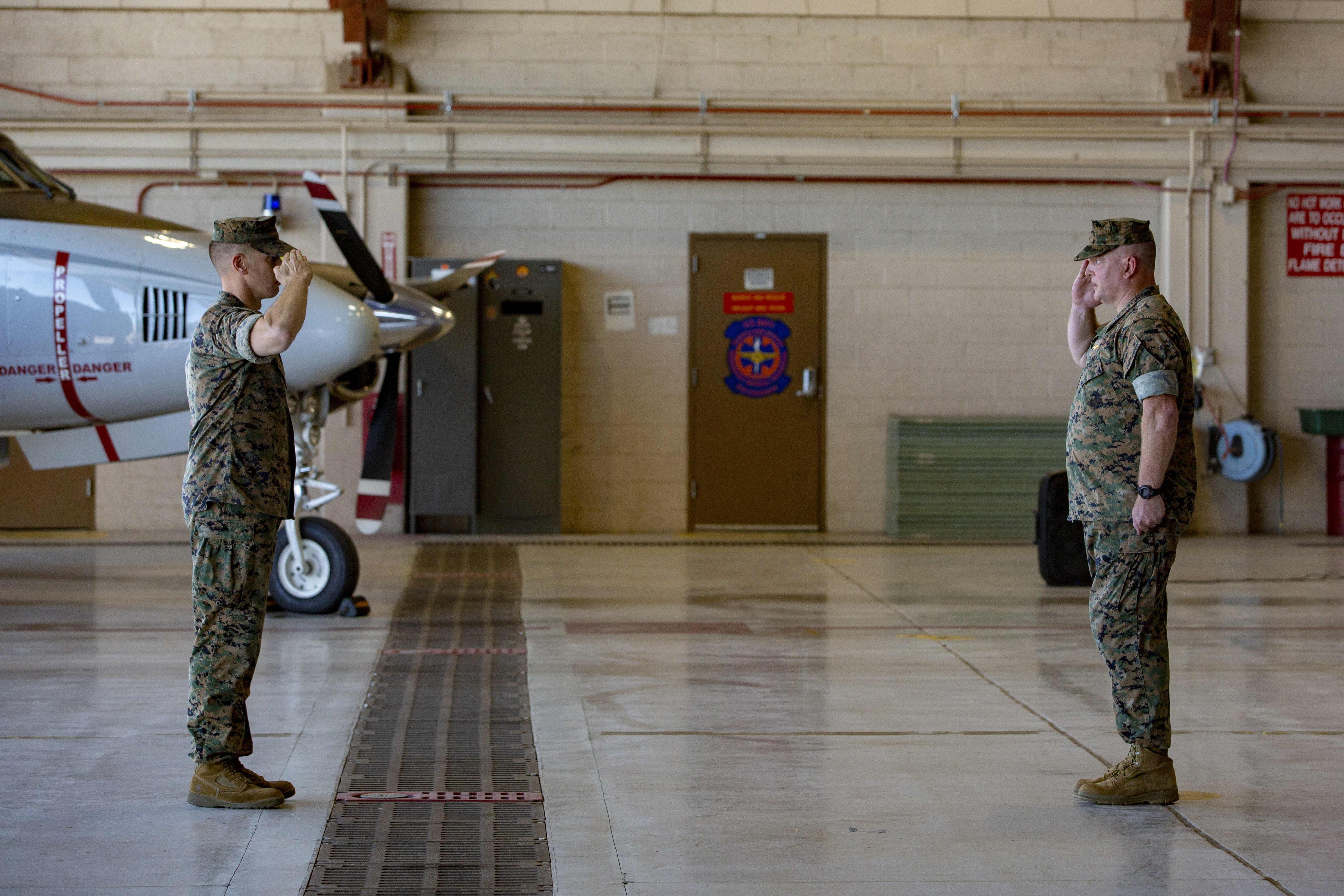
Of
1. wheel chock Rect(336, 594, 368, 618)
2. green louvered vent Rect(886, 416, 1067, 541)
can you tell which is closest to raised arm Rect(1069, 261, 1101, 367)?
wheel chock Rect(336, 594, 368, 618)

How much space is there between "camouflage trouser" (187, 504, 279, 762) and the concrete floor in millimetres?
242

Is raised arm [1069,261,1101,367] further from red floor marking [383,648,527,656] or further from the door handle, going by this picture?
the door handle

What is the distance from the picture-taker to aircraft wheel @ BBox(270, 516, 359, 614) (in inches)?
283

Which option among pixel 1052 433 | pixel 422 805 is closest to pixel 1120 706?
pixel 422 805

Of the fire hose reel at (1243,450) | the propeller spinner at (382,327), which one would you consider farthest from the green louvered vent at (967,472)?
the propeller spinner at (382,327)

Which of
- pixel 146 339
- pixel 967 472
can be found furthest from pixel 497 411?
pixel 146 339

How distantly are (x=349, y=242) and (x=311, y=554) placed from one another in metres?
1.71

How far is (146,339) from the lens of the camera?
22.1ft

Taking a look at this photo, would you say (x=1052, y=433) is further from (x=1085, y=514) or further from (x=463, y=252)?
(x=1085, y=514)

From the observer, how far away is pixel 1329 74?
12.1 metres

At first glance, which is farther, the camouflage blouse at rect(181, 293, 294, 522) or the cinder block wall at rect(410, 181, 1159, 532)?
the cinder block wall at rect(410, 181, 1159, 532)

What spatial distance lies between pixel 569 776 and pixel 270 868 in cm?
109

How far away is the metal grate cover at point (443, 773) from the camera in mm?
3123

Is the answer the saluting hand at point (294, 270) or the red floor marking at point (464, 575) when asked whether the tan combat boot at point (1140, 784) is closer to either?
the saluting hand at point (294, 270)
